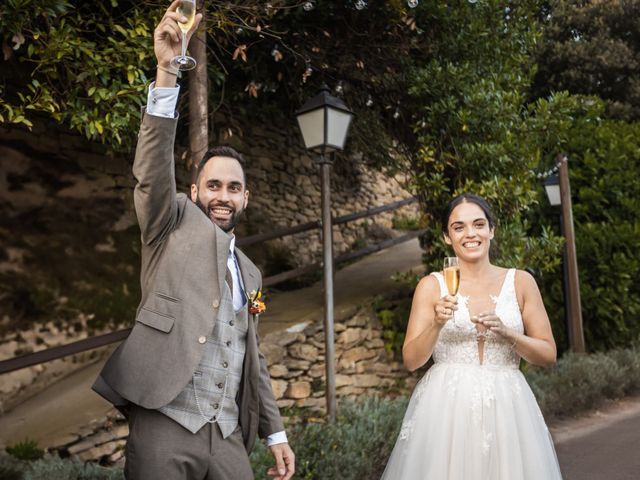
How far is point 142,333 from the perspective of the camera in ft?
6.08

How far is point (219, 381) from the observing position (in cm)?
192

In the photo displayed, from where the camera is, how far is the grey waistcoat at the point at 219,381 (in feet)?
6.01

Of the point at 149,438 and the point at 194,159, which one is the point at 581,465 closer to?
the point at 194,159

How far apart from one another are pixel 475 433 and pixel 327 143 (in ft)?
9.01

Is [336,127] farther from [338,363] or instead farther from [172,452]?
[172,452]

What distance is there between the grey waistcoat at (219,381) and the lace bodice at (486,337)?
3.52 ft

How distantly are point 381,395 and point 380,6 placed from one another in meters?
3.79

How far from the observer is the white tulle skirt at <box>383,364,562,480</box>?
2.50 meters

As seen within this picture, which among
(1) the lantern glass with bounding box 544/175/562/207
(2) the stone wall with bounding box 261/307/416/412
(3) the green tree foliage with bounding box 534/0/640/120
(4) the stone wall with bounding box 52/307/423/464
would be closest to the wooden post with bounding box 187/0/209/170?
(4) the stone wall with bounding box 52/307/423/464

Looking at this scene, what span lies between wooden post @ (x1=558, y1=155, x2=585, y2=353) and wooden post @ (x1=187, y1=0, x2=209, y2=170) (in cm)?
551

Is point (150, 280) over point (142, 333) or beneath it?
over

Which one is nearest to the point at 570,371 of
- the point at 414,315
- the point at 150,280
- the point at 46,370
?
the point at 414,315

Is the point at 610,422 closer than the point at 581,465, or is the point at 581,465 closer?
the point at 581,465

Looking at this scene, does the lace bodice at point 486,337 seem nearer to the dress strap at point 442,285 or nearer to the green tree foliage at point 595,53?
the dress strap at point 442,285
